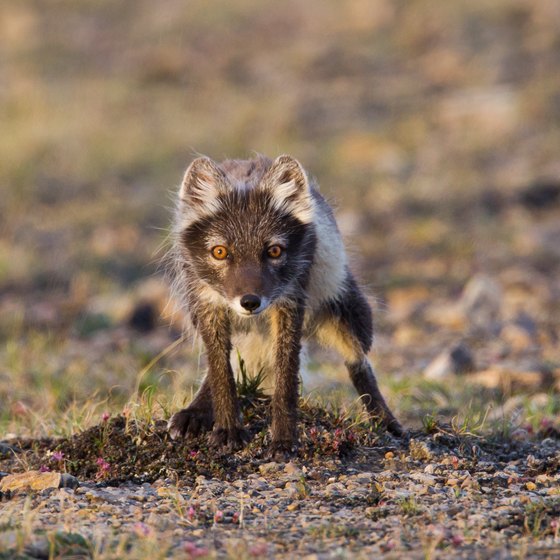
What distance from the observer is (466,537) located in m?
3.95

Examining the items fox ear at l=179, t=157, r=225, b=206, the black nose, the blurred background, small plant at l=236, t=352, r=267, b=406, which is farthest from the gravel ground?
fox ear at l=179, t=157, r=225, b=206

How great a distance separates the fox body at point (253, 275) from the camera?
5.21 metres

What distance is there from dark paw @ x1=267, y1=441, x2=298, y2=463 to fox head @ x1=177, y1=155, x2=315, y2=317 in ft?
2.26

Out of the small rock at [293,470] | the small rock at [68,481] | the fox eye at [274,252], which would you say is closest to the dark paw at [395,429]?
the small rock at [293,470]

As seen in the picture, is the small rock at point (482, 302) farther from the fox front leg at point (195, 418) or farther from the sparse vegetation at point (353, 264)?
the fox front leg at point (195, 418)

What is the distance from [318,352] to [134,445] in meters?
4.50

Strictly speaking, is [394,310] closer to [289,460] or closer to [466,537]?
[289,460]

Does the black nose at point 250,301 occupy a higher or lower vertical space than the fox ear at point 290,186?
lower

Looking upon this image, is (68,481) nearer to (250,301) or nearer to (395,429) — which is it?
(250,301)

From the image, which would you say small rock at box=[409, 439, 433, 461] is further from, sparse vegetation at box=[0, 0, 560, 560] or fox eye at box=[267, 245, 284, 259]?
fox eye at box=[267, 245, 284, 259]

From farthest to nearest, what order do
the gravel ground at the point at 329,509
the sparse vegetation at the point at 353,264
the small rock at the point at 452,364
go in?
the small rock at the point at 452,364, the sparse vegetation at the point at 353,264, the gravel ground at the point at 329,509

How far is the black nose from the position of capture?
16.4 feet

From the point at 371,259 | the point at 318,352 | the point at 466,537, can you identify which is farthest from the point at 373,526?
the point at 371,259

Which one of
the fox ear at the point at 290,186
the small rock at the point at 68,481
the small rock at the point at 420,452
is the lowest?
the small rock at the point at 68,481
